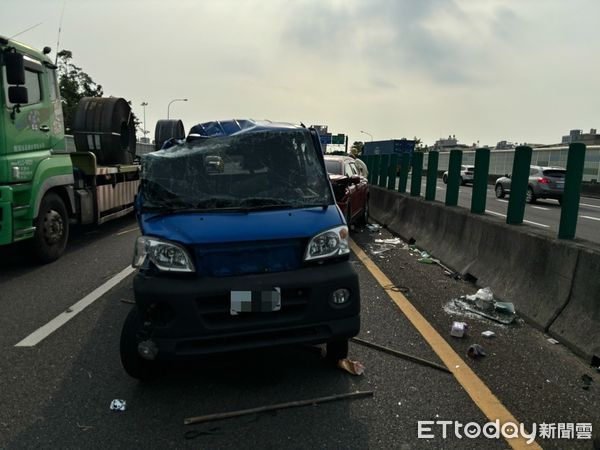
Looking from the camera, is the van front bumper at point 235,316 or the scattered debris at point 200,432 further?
the van front bumper at point 235,316

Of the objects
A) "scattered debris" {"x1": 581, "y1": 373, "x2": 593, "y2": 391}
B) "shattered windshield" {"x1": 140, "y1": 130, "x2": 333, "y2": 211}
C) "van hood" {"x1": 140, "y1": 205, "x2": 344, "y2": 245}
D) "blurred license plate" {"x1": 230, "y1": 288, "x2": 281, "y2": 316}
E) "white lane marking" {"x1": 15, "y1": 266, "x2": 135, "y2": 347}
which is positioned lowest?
"white lane marking" {"x1": 15, "y1": 266, "x2": 135, "y2": 347}

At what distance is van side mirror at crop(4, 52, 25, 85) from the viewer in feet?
21.0

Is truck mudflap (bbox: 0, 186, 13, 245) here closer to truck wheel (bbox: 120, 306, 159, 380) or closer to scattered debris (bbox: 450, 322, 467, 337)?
truck wheel (bbox: 120, 306, 159, 380)

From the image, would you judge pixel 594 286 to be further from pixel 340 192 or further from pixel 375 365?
pixel 340 192

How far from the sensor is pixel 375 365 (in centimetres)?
388

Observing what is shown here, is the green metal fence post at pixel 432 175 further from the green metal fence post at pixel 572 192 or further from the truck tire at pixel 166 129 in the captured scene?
the truck tire at pixel 166 129

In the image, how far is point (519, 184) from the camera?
5.87 m

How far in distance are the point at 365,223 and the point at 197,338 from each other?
31.6ft

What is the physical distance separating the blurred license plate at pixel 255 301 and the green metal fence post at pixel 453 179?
237 inches

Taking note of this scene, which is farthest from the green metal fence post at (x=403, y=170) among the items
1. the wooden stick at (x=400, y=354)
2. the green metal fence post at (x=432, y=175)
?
the wooden stick at (x=400, y=354)

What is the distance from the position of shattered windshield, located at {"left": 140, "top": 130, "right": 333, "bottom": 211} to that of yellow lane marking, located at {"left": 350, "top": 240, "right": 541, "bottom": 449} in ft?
5.29

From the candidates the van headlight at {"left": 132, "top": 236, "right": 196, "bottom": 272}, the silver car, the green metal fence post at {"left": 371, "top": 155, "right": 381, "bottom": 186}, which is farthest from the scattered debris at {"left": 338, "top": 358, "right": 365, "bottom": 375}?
the silver car

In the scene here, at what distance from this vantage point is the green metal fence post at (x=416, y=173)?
37.8 ft

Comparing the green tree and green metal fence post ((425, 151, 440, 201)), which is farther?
the green tree
